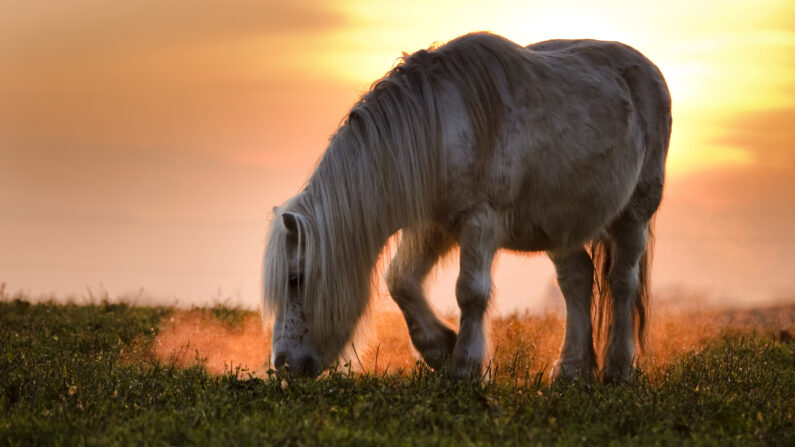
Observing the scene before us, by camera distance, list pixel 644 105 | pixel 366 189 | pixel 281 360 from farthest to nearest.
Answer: pixel 644 105 < pixel 366 189 < pixel 281 360

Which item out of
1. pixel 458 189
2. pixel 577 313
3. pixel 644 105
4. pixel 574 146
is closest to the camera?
pixel 458 189

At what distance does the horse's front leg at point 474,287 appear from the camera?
5844 mm

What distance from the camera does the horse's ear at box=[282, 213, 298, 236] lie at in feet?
17.9

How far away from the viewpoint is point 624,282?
24.5 ft

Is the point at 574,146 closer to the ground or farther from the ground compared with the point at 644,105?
closer to the ground

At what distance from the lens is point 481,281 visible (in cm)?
588

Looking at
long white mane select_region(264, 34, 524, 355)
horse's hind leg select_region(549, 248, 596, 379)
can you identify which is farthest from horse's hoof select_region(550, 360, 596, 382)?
long white mane select_region(264, 34, 524, 355)

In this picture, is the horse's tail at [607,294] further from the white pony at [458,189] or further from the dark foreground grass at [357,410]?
the dark foreground grass at [357,410]

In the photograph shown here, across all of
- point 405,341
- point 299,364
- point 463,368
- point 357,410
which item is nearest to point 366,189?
point 299,364

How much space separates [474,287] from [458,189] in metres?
0.63

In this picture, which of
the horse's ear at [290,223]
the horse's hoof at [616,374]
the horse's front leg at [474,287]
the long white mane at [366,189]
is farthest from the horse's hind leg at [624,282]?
the horse's ear at [290,223]

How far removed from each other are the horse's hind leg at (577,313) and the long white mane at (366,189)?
68.0 inches

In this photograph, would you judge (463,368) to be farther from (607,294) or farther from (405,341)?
(405,341)

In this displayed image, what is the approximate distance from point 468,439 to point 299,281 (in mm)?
2048
